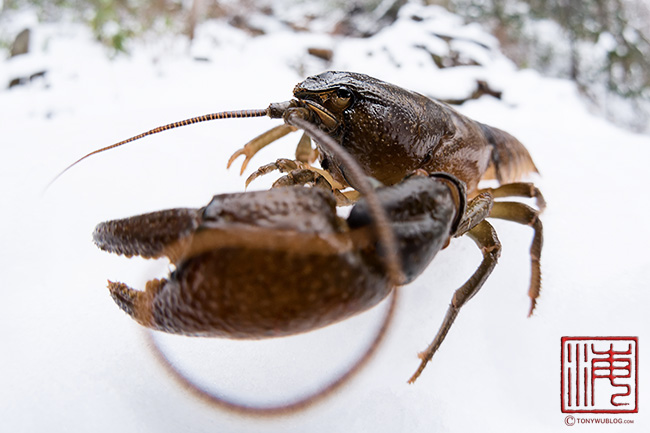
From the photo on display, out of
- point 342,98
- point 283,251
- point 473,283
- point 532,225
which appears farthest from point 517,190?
point 283,251

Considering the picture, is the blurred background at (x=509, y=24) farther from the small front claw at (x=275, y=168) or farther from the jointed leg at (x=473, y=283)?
the jointed leg at (x=473, y=283)

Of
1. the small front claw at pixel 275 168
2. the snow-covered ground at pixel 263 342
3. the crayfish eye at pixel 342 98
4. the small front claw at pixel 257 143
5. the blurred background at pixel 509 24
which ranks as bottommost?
the snow-covered ground at pixel 263 342

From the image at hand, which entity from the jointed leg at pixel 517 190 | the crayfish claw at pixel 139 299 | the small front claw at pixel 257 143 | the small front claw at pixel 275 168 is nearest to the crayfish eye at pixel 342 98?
the small front claw at pixel 275 168

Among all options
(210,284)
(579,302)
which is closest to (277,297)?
(210,284)

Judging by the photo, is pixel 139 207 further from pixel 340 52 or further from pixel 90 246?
pixel 340 52

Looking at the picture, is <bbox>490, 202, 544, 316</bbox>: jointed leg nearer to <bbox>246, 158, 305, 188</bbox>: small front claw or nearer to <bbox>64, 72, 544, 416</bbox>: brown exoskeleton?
<bbox>64, 72, 544, 416</bbox>: brown exoskeleton

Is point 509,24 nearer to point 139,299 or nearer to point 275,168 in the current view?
point 275,168
